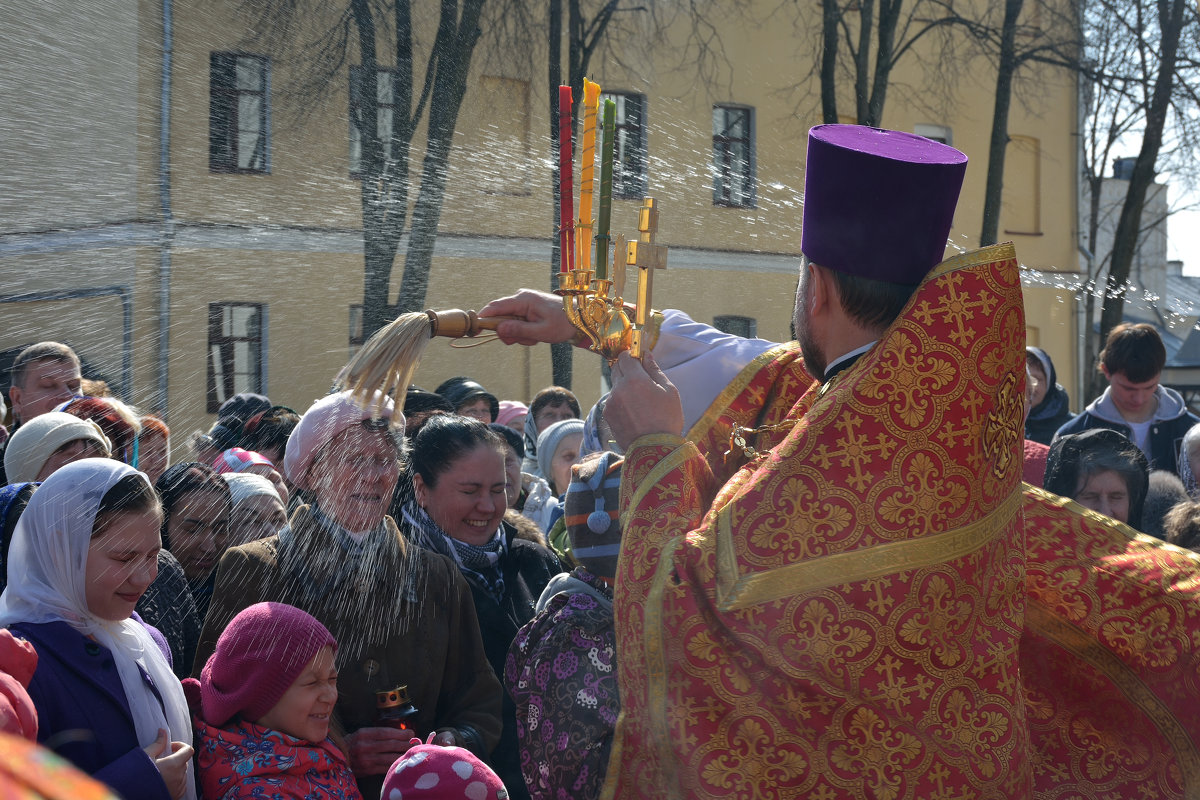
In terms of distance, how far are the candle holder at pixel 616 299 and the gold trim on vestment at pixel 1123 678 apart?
1001 millimetres

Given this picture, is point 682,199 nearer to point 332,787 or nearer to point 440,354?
point 440,354

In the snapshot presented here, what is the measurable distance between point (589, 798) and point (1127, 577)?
3.87 ft

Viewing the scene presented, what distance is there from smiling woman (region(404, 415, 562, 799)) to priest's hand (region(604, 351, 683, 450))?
1321mm

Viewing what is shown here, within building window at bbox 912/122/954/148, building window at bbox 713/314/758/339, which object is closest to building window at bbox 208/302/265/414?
building window at bbox 713/314/758/339

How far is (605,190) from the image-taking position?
2.22 metres

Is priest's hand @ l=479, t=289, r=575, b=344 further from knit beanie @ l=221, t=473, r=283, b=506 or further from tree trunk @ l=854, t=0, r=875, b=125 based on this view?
tree trunk @ l=854, t=0, r=875, b=125

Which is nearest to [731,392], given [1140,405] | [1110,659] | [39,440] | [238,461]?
[1110,659]

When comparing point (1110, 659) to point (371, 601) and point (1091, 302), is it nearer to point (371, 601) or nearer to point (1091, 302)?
point (371, 601)

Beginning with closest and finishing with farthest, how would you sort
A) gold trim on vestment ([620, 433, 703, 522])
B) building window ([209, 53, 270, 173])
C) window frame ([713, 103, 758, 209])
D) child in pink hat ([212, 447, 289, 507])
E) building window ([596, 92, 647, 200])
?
gold trim on vestment ([620, 433, 703, 522]) → child in pink hat ([212, 447, 289, 507]) → building window ([209, 53, 270, 173]) → building window ([596, 92, 647, 200]) → window frame ([713, 103, 758, 209])

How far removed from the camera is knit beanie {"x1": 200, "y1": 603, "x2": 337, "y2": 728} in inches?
103

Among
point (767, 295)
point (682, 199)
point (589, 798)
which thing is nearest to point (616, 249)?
point (589, 798)

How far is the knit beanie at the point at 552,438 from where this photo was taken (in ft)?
18.6

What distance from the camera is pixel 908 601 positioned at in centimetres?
198

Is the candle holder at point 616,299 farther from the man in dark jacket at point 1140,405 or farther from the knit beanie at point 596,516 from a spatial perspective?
the man in dark jacket at point 1140,405
